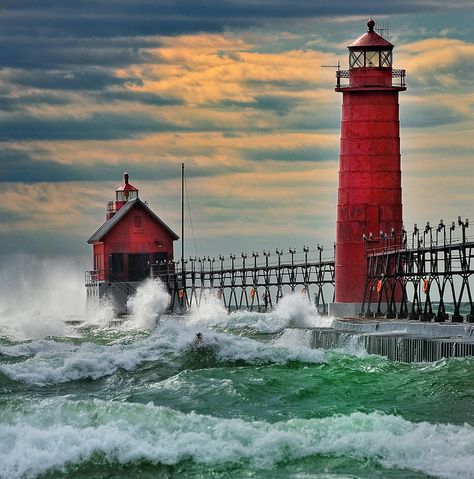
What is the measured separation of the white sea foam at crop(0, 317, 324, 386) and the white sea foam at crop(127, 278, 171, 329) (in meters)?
33.0

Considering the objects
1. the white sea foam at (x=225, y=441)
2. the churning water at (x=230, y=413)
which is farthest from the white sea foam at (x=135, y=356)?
the white sea foam at (x=225, y=441)

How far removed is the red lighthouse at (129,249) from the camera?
76750 mm

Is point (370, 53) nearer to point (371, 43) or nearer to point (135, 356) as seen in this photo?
point (371, 43)

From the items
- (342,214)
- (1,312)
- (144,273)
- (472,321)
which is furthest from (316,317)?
(1,312)

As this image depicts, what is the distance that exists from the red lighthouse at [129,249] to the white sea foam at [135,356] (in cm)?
3851

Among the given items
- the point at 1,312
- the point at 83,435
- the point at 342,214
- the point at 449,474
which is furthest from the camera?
the point at 1,312

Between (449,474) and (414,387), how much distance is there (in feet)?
27.1

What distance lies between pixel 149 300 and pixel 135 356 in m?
40.2

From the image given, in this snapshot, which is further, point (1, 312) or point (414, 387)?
point (1, 312)

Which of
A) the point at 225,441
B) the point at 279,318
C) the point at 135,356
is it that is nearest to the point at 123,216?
the point at 279,318

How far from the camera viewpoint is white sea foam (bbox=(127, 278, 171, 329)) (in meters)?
71.3

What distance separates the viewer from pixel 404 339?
3253cm

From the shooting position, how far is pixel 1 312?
95.5m

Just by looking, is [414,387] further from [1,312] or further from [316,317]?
[1,312]
